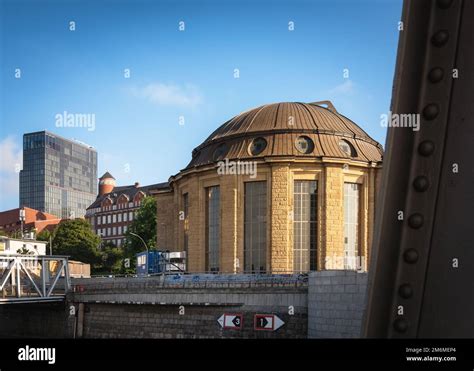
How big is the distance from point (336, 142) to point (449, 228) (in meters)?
41.8

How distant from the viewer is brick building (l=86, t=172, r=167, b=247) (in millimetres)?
94625

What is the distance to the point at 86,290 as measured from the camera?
34469 millimetres

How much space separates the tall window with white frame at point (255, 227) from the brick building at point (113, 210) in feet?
173

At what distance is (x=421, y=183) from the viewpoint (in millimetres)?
2660

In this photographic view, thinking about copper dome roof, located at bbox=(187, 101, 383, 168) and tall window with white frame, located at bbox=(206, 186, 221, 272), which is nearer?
copper dome roof, located at bbox=(187, 101, 383, 168)

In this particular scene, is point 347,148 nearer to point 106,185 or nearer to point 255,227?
point 255,227

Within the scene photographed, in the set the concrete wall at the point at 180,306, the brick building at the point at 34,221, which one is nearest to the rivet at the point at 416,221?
the concrete wall at the point at 180,306

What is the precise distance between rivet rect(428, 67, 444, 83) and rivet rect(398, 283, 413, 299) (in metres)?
1.13

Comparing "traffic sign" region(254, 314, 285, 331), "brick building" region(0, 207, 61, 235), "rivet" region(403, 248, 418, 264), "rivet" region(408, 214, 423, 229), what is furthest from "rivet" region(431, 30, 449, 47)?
"brick building" region(0, 207, 61, 235)

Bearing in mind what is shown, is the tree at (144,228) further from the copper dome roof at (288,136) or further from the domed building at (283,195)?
the copper dome roof at (288,136)

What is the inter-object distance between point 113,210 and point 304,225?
6408 centimetres

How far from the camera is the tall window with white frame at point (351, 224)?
138ft

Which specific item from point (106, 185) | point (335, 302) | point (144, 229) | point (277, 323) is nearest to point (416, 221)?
point (335, 302)

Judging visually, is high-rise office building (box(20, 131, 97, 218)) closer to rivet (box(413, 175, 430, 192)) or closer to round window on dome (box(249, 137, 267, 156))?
round window on dome (box(249, 137, 267, 156))
